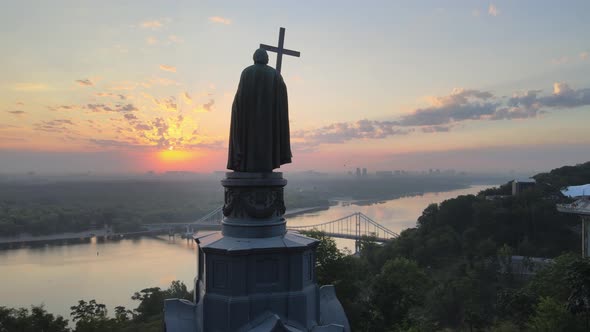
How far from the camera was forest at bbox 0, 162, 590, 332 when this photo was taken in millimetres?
12031

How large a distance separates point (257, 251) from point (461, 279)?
1709 cm

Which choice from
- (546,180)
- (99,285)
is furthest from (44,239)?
(546,180)

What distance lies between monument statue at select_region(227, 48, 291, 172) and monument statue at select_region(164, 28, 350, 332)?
12 millimetres

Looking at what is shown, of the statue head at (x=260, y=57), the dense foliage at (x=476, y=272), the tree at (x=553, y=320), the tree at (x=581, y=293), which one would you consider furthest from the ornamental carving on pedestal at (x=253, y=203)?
the tree at (x=553, y=320)

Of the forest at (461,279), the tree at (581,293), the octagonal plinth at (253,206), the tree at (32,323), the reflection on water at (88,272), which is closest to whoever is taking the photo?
the octagonal plinth at (253,206)

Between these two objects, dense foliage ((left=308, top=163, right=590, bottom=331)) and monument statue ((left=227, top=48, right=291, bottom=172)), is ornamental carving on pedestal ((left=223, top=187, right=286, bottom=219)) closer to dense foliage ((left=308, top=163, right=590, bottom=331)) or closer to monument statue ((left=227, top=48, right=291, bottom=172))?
monument statue ((left=227, top=48, right=291, bottom=172))

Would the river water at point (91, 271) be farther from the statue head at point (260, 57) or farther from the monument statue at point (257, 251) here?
the statue head at point (260, 57)

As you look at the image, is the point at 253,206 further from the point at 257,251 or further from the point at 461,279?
the point at 461,279

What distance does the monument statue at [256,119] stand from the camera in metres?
4.66

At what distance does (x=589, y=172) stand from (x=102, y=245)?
54.5 metres

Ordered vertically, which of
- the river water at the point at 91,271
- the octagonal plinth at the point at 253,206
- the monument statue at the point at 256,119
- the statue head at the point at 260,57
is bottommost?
the river water at the point at 91,271

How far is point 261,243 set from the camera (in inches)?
169

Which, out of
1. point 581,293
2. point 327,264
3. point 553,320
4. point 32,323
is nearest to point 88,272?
point 32,323

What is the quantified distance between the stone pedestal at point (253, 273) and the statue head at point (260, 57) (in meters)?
1.37
